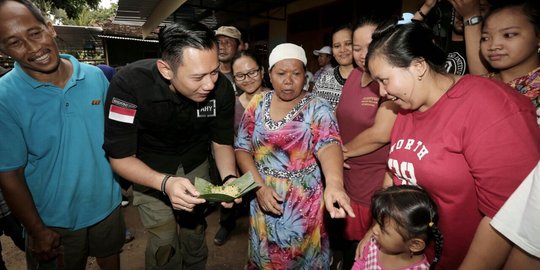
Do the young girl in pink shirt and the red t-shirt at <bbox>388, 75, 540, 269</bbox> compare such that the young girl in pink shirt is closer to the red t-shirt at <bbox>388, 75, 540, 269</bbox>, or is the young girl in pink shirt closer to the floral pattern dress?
the red t-shirt at <bbox>388, 75, 540, 269</bbox>

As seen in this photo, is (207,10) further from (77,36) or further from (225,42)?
(77,36)

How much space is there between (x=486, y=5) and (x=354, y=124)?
4.09ft

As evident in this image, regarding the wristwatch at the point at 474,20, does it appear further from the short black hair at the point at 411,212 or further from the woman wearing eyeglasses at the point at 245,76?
the woman wearing eyeglasses at the point at 245,76

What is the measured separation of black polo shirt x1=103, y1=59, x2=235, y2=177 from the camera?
199 cm

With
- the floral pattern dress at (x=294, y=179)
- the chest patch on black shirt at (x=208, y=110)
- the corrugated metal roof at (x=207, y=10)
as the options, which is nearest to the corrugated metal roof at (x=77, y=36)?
the corrugated metal roof at (x=207, y=10)

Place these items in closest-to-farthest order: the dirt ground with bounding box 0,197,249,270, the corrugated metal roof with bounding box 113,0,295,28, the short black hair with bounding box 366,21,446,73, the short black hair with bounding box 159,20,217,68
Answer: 1. the short black hair with bounding box 366,21,446,73
2. the short black hair with bounding box 159,20,217,68
3. the dirt ground with bounding box 0,197,249,270
4. the corrugated metal roof with bounding box 113,0,295,28

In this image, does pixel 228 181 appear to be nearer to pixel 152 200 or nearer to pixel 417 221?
pixel 152 200

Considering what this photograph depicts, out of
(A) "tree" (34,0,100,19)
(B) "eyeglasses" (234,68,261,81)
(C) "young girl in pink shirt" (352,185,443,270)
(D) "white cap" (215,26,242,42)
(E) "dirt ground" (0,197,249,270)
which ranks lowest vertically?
(E) "dirt ground" (0,197,249,270)

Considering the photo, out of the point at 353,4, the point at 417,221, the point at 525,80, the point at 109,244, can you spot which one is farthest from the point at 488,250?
the point at 353,4

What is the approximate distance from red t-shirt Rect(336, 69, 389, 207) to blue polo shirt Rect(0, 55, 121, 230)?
77.7 inches

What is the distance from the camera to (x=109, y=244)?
2.41 meters

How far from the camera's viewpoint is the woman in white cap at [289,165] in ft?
7.02

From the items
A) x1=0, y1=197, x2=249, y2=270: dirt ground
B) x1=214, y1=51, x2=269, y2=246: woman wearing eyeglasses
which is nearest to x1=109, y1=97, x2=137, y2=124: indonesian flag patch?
x1=214, y1=51, x2=269, y2=246: woman wearing eyeglasses

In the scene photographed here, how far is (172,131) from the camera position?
7.25 ft
